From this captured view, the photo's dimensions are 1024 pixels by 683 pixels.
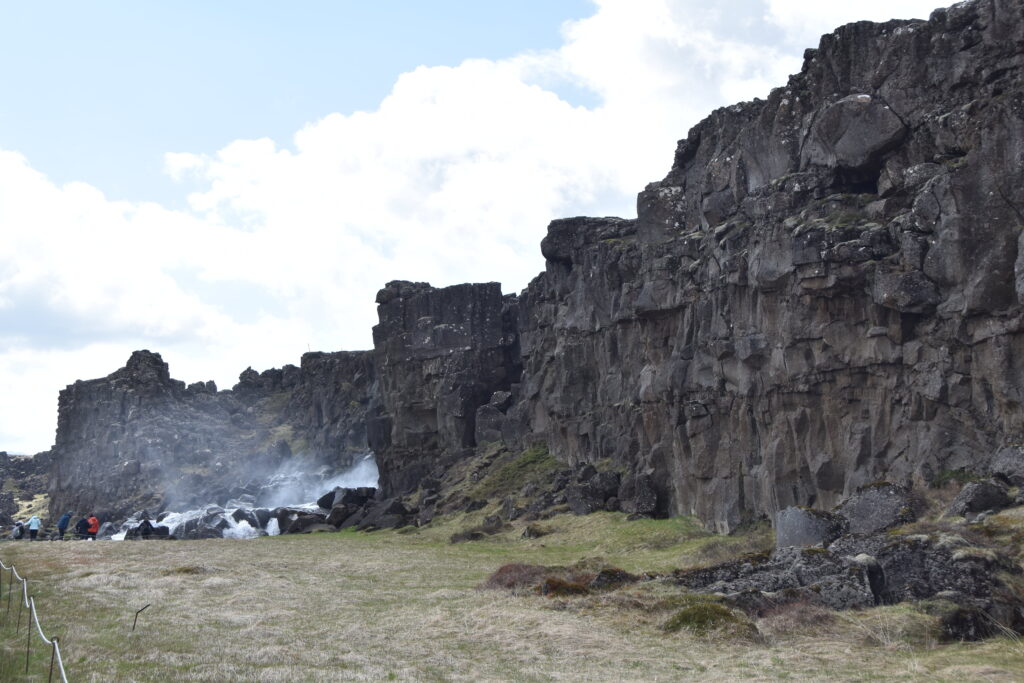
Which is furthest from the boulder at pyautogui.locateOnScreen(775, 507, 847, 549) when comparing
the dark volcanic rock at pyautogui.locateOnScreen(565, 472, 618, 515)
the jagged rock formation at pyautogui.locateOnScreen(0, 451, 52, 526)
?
the jagged rock formation at pyautogui.locateOnScreen(0, 451, 52, 526)

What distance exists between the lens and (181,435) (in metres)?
145

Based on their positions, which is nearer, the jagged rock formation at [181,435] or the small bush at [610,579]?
the small bush at [610,579]

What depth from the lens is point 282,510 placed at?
88.8 metres

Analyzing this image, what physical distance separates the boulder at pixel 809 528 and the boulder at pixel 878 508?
1.67 feet

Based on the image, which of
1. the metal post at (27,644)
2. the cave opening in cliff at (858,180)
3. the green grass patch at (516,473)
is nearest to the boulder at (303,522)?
the green grass patch at (516,473)

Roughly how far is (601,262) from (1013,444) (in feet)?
132

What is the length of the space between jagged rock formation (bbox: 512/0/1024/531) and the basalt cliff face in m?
0.09

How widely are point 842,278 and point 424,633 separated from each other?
24454mm

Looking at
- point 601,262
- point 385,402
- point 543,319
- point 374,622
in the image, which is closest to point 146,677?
point 374,622

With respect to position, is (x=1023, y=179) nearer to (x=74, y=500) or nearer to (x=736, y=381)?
(x=736, y=381)

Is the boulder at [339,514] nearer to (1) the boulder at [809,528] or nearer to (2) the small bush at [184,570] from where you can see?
(2) the small bush at [184,570]

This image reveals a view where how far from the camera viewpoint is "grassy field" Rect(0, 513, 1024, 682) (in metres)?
21.0

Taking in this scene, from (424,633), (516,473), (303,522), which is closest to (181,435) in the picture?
(303,522)

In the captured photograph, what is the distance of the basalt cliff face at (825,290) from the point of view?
122ft
